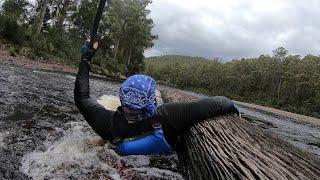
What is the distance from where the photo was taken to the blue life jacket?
431 centimetres

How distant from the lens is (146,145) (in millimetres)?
4344

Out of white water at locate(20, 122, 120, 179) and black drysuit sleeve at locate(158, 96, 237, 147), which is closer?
black drysuit sleeve at locate(158, 96, 237, 147)

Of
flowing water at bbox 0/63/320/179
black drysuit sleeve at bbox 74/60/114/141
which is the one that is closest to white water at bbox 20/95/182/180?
flowing water at bbox 0/63/320/179

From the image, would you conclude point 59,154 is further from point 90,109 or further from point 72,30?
point 72,30

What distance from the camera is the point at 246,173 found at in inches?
119

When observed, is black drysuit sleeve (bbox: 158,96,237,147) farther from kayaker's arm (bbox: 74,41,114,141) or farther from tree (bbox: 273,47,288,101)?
Result: tree (bbox: 273,47,288,101)

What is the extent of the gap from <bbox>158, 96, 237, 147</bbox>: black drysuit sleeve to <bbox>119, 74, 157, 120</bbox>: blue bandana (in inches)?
6.6

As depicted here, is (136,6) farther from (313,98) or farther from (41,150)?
(41,150)

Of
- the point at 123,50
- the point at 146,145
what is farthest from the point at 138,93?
the point at 123,50

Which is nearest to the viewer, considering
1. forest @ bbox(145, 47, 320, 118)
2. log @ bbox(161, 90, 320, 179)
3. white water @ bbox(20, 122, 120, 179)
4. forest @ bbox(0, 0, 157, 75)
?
log @ bbox(161, 90, 320, 179)

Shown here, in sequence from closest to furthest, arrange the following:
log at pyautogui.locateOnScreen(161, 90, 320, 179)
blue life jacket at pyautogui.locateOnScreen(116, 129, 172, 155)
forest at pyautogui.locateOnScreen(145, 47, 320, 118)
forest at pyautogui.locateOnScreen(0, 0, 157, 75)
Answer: log at pyautogui.locateOnScreen(161, 90, 320, 179) → blue life jacket at pyautogui.locateOnScreen(116, 129, 172, 155) → forest at pyautogui.locateOnScreen(0, 0, 157, 75) → forest at pyautogui.locateOnScreen(145, 47, 320, 118)

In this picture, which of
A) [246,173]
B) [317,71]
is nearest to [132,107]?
[246,173]

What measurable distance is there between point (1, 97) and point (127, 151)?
5.07 meters

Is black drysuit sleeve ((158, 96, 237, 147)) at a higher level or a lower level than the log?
higher
